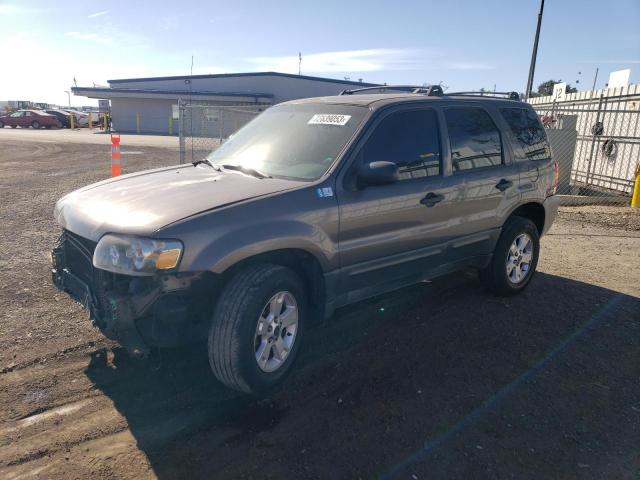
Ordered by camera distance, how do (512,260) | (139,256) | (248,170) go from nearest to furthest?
(139,256) < (248,170) < (512,260)

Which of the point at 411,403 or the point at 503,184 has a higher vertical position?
the point at 503,184

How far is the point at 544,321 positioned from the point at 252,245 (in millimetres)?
3122

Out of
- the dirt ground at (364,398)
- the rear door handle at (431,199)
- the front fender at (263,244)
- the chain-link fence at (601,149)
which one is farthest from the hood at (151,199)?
the chain-link fence at (601,149)

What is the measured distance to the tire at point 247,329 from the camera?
10.6ft

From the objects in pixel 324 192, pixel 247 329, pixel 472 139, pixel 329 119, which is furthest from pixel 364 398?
pixel 472 139

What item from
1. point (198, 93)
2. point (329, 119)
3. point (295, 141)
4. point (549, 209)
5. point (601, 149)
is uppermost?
point (198, 93)

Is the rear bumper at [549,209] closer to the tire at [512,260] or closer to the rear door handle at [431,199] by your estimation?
the tire at [512,260]

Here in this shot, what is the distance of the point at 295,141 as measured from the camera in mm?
4227

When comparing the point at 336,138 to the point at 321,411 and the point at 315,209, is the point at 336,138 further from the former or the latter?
the point at 321,411

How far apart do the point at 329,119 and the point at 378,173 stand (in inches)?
33.4

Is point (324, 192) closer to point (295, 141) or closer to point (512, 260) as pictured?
point (295, 141)

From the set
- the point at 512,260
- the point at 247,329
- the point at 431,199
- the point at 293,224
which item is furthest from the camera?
the point at 512,260

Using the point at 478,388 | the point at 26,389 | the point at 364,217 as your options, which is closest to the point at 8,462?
the point at 26,389

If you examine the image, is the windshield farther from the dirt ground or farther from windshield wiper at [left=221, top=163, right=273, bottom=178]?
the dirt ground
